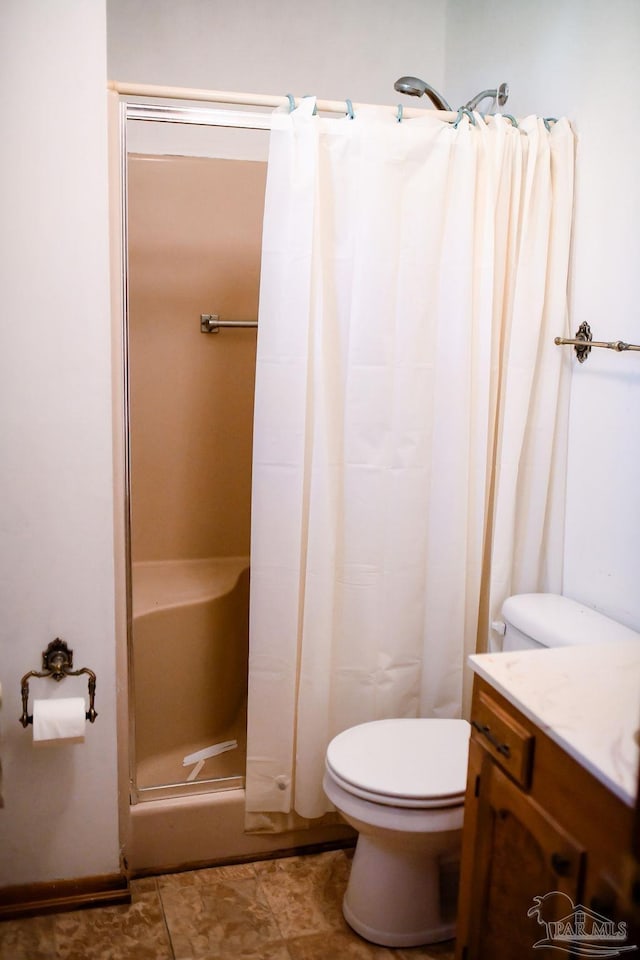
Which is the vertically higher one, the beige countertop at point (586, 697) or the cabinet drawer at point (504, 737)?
the beige countertop at point (586, 697)

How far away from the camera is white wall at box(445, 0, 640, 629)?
5.96 feet

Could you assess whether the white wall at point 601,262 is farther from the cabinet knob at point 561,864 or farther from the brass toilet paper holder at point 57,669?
the brass toilet paper holder at point 57,669

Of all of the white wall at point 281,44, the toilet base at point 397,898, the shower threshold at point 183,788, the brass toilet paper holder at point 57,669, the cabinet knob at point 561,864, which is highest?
the white wall at point 281,44

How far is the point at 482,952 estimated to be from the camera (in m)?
1.56

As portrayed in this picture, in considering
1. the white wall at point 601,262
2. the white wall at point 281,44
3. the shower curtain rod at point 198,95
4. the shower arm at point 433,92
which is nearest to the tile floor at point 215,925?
the white wall at point 601,262

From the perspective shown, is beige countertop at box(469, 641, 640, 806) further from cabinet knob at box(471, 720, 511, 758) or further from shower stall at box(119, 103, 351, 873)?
shower stall at box(119, 103, 351, 873)

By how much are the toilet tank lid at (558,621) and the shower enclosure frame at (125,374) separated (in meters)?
0.92

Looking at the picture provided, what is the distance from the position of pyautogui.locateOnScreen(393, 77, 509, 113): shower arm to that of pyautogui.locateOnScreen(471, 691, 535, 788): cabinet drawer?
1430mm

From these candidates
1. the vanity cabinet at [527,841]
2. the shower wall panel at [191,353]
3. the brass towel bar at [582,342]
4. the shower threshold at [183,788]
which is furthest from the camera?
the shower wall panel at [191,353]

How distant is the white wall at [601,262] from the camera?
1.82 meters

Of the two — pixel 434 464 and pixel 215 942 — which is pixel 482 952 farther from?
pixel 434 464

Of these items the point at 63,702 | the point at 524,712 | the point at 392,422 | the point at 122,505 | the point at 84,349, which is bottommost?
the point at 63,702

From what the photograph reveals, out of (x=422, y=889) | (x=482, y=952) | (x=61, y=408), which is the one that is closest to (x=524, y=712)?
(x=482, y=952)

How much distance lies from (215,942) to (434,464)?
122 cm
